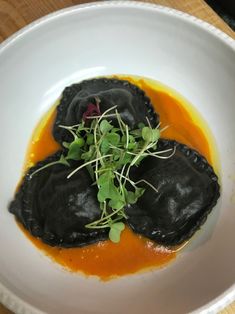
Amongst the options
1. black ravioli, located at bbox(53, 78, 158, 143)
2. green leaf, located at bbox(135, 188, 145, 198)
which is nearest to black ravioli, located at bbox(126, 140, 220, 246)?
green leaf, located at bbox(135, 188, 145, 198)

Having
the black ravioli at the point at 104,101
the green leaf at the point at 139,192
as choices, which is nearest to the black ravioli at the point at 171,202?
the green leaf at the point at 139,192

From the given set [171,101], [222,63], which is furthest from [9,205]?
[222,63]

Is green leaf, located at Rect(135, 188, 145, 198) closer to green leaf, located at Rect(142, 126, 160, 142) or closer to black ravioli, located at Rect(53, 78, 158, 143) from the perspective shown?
green leaf, located at Rect(142, 126, 160, 142)

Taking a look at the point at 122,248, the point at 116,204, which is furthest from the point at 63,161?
the point at 122,248

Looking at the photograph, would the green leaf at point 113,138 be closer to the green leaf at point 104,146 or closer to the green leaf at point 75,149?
the green leaf at point 104,146

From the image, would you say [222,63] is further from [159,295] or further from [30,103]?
[159,295]

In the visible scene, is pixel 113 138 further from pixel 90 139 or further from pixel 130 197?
pixel 130 197
